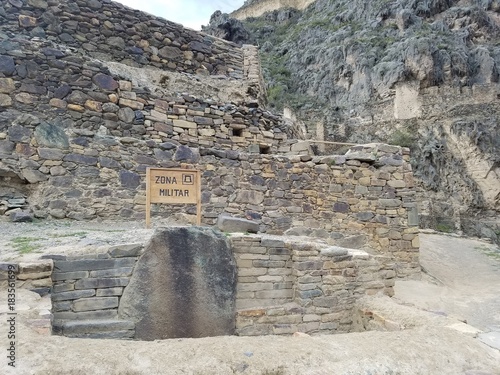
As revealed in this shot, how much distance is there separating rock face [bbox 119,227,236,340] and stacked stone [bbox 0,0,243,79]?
21.5ft

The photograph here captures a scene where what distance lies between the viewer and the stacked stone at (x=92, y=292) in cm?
360

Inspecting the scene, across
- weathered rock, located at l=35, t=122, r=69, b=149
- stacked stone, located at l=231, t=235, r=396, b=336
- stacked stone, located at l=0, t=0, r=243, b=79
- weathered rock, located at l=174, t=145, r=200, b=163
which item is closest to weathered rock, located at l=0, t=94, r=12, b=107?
weathered rock, located at l=35, t=122, r=69, b=149

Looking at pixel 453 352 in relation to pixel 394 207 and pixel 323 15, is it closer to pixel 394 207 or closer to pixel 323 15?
pixel 394 207

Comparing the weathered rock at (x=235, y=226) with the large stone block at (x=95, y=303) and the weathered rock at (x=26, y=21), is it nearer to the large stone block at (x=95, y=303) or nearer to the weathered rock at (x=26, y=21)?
the large stone block at (x=95, y=303)

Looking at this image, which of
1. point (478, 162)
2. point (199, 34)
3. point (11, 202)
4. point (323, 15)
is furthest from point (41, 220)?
point (323, 15)

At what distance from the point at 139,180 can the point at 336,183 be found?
3.82m

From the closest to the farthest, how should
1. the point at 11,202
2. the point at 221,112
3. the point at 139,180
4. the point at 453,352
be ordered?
the point at 453,352
the point at 11,202
the point at 139,180
the point at 221,112

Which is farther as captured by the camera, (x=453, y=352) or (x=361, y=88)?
(x=361, y=88)

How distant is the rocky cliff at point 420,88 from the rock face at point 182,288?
16511 mm

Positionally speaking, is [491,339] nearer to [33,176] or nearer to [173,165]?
[173,165]

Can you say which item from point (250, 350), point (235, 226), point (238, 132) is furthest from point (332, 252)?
point (238, 132)

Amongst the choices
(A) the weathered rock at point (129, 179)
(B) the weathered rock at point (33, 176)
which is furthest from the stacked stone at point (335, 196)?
(B) the weathered rock at point (33, 176)

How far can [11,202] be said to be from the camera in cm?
553

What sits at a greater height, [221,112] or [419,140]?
[419,140]
